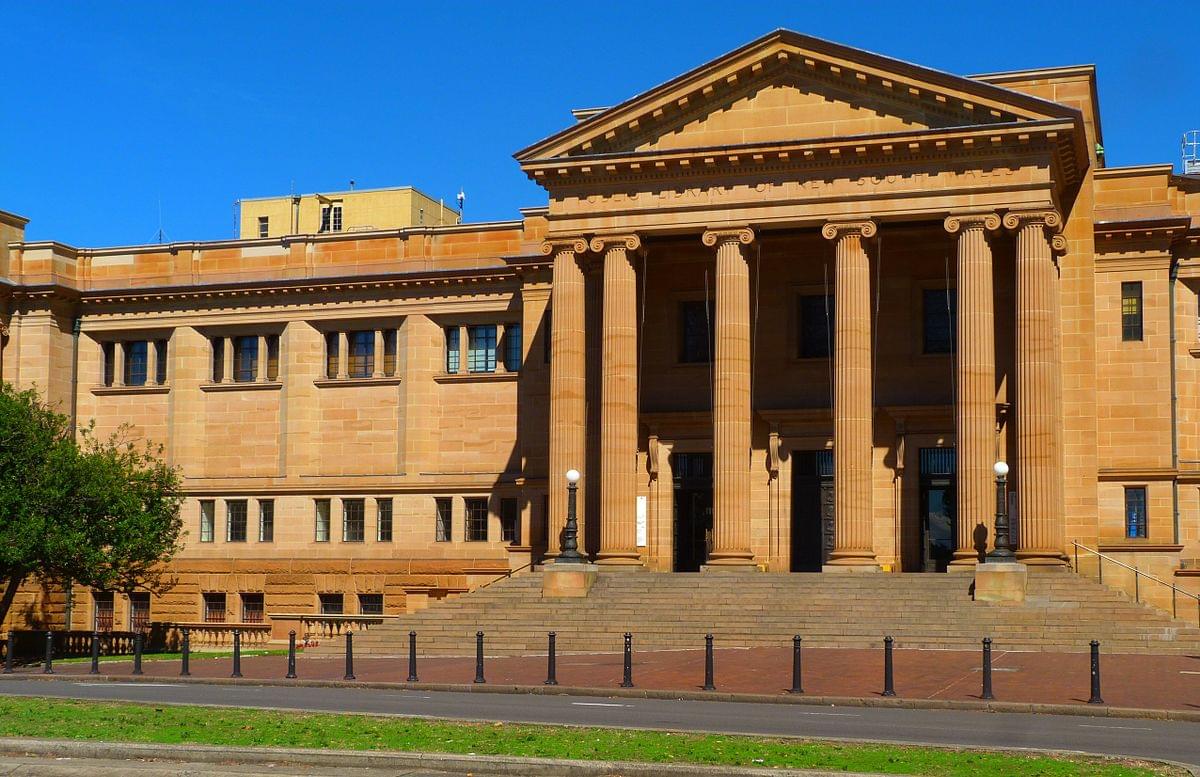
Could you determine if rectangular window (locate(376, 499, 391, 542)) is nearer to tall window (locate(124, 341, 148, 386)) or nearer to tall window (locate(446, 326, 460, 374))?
tall window (locate(446, 326, 460, 374))

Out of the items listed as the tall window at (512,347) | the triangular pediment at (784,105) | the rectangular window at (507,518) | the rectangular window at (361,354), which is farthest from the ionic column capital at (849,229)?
the rectangular window at (361,354)

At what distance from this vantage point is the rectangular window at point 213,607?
2274 inches

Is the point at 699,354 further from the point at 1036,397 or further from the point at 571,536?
the point at 1036,397

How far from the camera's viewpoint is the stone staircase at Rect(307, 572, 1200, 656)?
3678 centimetres

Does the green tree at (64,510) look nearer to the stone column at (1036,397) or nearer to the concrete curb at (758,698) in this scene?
the concrete curb at (758,698)

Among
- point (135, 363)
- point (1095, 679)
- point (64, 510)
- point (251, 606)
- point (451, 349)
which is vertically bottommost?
point (251, 606)

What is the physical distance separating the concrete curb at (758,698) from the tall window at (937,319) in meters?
23.5

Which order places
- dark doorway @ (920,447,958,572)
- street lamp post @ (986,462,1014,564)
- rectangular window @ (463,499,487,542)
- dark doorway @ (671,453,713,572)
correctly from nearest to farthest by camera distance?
street lamp post @ (986,462,1014,564)
dark doorway @ (920,447,958,572)
dark doorway @ (671,453,713,572)
rectangular window @ (463,499,487,542)

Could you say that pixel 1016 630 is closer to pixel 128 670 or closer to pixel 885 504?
pixel 885 504

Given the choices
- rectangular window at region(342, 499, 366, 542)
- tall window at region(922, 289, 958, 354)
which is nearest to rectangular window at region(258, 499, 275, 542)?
rectangular window at region(342, 499, 366, 542)

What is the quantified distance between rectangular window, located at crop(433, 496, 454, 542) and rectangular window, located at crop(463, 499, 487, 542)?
2.37ft

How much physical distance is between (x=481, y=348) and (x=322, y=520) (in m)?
8.47

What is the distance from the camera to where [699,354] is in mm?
51625

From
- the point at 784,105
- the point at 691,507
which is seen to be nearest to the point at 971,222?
the point at 784,105
